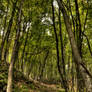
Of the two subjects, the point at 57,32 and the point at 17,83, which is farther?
the point at 57,32

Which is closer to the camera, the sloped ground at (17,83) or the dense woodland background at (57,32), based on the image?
the dense woodland background at (57,32)

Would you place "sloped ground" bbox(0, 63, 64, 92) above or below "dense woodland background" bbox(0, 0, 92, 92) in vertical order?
below

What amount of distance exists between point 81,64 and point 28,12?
7.28m

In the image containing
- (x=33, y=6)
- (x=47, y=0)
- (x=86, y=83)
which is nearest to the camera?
(x=86, y=83)

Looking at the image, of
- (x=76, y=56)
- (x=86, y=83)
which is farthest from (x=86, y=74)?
(x=76, y=56)

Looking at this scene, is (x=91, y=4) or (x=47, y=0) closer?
(x=91, y=4)

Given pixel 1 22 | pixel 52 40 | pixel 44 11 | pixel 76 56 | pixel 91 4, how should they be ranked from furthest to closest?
pixel 1 22, pixel 52 40, pixel 44 11, pixel 91 4, pixel 76 56

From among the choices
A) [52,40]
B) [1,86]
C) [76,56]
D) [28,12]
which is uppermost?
[28,12]

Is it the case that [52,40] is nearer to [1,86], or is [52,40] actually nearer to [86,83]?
[1,86]

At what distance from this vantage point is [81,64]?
2.41 m

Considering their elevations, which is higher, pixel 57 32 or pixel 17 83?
pixel 57 32

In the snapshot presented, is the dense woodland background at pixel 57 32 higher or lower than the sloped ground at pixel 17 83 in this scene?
higher

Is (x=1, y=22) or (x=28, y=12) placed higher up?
(x=1, y=22)

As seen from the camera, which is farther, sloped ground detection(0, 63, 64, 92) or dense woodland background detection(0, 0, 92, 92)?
sloped ground detection(0, 63, 64, 92)
